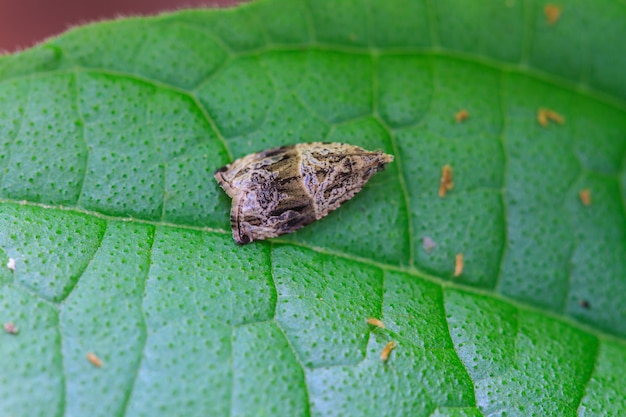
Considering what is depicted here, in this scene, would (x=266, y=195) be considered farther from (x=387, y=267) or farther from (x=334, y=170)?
(x=387, y=267)

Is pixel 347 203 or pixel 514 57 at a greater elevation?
pixel 514 57

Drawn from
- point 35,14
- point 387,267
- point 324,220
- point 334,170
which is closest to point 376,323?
point 387,267

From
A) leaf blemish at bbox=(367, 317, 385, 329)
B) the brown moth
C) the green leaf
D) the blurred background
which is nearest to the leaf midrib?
the green leaf

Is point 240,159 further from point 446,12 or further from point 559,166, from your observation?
point 559,166

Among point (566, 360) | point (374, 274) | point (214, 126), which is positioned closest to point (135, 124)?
point (214, 126)

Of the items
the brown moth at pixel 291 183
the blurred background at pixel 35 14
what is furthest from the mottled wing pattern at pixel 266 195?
the blurred background at pixel 35 14
